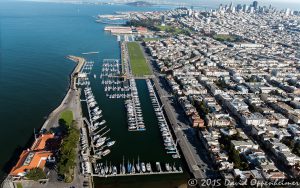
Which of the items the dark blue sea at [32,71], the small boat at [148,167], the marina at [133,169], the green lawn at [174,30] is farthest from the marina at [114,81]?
the green lawn at [174,30]

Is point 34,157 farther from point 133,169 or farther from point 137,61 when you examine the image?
point 137,61

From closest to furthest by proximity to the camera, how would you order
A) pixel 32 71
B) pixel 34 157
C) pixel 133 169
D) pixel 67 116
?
pixel 133 169 → pixel 34 157 → pixel 67 116 → pixel 32 71

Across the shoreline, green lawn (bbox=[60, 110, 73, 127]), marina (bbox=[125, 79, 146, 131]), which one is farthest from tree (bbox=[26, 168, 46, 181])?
marina (bbox=[125, 79, 146, 131])

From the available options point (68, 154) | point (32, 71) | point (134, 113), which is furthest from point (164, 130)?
point (32, 71)

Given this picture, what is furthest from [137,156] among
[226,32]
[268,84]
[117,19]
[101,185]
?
[117,19]

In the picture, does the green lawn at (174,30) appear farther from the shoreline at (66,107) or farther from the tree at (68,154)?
the tree at (68,154)

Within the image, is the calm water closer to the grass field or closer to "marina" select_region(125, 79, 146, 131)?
"marina" select_region(125, 79, 146, 131)
